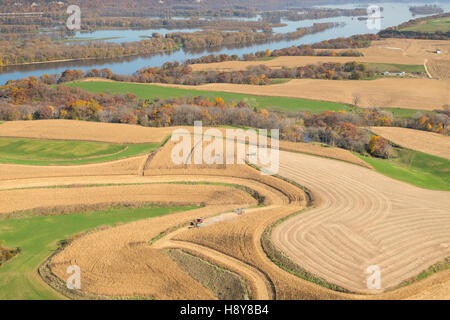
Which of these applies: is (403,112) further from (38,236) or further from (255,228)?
(38,236)

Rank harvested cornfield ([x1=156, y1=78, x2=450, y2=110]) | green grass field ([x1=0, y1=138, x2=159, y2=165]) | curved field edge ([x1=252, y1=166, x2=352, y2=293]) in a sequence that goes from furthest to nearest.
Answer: harvested cornfield ([x1=156, y1=78, x2=450, y2=110]), green grass field ([x1=0, y1=138, x2=159, y2=165]), curved field edge ([x1=252, y1=166, x2=352, y2=293])

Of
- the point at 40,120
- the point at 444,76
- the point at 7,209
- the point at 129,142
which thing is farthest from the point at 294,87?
the point at 7,209

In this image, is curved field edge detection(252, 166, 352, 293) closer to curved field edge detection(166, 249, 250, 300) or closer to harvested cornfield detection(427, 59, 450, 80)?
curved field edge detection(166, 249, 250, 300)

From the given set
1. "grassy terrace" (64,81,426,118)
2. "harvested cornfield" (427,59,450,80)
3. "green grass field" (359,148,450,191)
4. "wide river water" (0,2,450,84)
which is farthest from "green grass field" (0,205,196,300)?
"wide river water" (0,2,450,84)

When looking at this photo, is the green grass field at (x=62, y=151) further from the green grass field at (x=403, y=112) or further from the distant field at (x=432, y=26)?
the distant field at (x=432, y=26)

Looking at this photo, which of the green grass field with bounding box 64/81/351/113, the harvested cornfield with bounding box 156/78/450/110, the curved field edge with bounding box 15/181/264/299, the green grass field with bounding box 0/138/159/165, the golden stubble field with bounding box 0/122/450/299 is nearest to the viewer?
the curved field edge with bounding box 15/181/264/299

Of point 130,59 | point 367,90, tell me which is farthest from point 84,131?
point 130,59
